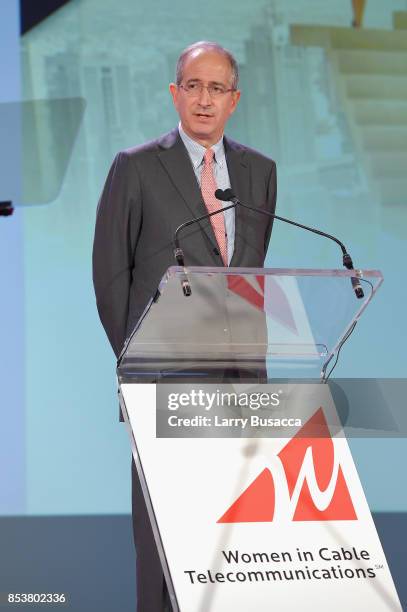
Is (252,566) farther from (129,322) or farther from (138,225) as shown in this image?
(138,225)

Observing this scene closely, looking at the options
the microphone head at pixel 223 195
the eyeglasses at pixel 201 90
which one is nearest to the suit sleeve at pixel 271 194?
the eyeglasses at pixel 201 90

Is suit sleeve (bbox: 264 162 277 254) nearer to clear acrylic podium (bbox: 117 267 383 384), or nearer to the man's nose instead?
the man's nose

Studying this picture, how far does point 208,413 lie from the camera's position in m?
2.05

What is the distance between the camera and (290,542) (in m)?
2.00

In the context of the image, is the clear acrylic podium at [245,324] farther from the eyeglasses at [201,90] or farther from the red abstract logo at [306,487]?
the eyeglasses at [201,90]

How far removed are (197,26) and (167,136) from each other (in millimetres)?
1645

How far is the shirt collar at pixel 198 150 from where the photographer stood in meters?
2.73

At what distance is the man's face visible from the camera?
8.64 feet

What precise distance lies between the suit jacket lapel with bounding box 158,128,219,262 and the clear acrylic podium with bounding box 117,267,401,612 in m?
0.50

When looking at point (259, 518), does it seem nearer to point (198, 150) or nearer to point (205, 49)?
point (198, 150)

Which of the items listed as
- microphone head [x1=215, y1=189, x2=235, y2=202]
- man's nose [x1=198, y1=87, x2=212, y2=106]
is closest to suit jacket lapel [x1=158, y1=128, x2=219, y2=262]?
man's nose [x1=198, y1=87, x2=212, y2=106]

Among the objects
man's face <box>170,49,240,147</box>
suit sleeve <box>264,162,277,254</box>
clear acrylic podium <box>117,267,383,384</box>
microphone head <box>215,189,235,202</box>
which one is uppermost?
man's face <box>170,49,240,147</box>

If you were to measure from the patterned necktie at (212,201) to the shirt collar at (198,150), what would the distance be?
2 cm

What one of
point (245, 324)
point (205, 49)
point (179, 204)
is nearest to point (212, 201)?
point (179, 204)
